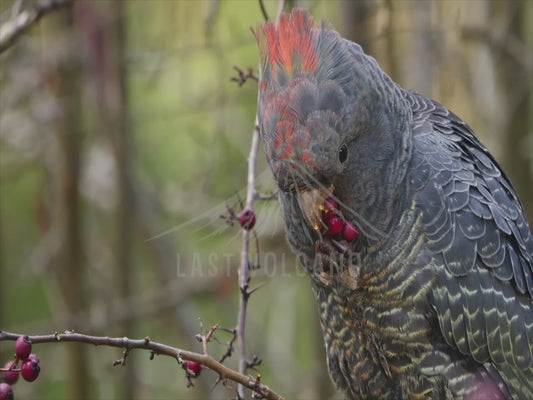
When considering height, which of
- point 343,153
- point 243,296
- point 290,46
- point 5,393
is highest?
point 290,46

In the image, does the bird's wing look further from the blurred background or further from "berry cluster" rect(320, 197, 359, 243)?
the blurred background

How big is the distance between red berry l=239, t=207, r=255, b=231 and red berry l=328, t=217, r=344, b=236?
1.42ft

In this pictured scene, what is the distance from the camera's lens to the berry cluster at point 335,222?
3039mm

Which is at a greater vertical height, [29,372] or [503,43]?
[503,43]

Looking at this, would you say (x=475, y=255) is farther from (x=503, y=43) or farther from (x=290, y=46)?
(x=503, y=43)

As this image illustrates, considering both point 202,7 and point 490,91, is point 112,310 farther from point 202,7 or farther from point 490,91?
point 490,91

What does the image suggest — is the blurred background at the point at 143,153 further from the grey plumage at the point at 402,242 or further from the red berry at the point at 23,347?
the red berry at the point at 23,347

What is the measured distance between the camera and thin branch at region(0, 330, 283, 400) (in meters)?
1.93

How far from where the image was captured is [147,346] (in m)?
1.98

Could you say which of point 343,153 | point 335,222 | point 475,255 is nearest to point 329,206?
point 335,222

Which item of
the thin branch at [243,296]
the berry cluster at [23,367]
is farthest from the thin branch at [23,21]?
the berry cluster at [23,367]

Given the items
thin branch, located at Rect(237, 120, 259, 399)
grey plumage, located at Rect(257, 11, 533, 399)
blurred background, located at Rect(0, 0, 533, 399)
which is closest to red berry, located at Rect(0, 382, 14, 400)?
thin branch, located at Rect(237, 120, 259, 399)

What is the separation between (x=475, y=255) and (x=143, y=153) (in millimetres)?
3746

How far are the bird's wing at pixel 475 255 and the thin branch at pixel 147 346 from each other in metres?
1.33
